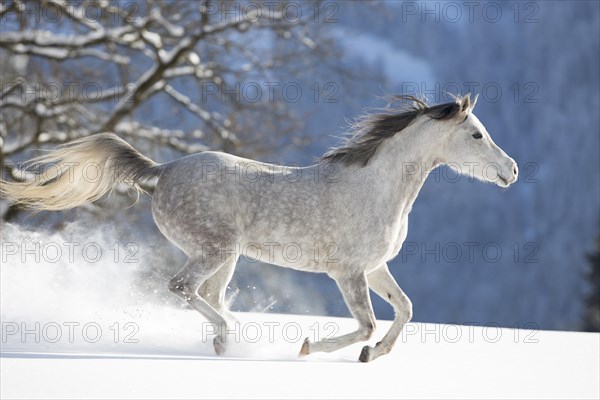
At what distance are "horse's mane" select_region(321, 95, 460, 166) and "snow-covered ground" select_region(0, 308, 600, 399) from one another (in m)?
1.34

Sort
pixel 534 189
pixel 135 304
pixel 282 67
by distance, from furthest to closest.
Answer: pixel 534 189, pixel 282 67, pixel 135 304

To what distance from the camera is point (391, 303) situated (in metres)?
6.05

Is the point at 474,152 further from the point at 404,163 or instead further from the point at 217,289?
the point at 217,289

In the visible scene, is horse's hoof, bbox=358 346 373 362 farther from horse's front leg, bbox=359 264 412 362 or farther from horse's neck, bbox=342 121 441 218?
horse's neck, bbox=342 121 441 218

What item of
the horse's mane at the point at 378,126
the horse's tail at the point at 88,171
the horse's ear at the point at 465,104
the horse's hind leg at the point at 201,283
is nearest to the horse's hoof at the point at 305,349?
the horse's hind leg at the point at 201,283

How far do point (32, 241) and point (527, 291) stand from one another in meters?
76.8

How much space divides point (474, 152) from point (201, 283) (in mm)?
2064

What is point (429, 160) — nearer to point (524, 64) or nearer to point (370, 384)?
point (370, 384)

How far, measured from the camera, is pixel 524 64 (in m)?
122

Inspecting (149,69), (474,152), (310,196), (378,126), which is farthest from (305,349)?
(149,69)

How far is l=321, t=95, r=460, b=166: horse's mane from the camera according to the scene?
6055 millimetres

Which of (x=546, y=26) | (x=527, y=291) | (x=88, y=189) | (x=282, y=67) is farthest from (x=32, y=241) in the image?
(x=546, y=26)

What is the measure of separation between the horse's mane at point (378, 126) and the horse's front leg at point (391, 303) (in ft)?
2.60

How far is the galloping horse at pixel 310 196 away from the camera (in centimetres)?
564
